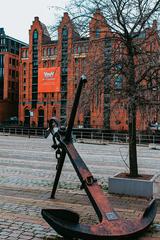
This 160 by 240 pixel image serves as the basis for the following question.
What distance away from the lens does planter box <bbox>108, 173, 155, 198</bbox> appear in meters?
8.58

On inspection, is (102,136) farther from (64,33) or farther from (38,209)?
(38,209)

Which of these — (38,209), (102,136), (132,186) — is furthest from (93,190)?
(102,136)

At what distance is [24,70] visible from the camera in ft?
270

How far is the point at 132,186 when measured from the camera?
8.73 metres

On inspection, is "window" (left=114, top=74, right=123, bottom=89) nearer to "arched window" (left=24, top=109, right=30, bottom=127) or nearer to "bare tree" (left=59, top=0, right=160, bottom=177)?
"bare tree" (left=59, top=0, right=160, bottom=177)

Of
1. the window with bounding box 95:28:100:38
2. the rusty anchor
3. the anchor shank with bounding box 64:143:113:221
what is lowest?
the rusty anchor

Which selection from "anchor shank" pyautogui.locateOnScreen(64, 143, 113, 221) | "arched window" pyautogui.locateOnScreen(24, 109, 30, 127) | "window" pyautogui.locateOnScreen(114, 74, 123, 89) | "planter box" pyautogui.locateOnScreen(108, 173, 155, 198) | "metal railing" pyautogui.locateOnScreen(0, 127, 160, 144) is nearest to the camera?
"anchor shank" pyautogui.locateOnScreen(64, 143, 113, 221)

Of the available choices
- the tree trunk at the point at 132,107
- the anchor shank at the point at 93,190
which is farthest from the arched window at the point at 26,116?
the anchor shank at the point at 93,190

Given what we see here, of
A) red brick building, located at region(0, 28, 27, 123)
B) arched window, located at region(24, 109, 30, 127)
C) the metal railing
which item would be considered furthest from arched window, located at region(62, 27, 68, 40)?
red brick building, located at region(0, 28, 27, 123)

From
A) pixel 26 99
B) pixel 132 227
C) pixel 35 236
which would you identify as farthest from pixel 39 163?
pixel 26 99

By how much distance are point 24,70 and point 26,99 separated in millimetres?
6266

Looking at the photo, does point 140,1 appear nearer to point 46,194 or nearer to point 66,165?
point 46,194

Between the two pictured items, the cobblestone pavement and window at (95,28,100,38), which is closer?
the cobblestone pavement

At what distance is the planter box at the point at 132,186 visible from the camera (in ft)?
28.1
